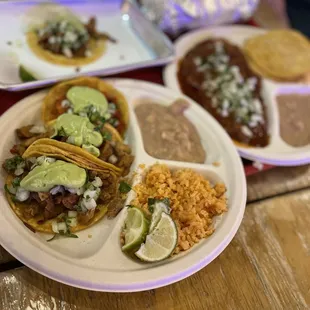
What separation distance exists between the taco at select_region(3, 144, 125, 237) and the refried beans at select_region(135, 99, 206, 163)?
1.51 feet

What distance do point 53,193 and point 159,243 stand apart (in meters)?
0.50

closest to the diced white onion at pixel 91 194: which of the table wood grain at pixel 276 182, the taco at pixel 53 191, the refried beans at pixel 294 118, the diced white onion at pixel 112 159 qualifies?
the taco at pixel 53 191

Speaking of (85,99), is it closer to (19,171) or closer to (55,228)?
(19,171)

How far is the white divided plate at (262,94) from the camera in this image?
2.40 meters

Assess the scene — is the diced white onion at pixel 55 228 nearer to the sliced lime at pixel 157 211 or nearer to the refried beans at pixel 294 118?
the sliced lime at pixel 157 211

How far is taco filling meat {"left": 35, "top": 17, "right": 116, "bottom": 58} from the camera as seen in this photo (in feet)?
8.77

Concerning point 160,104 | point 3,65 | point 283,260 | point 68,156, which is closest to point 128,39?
point 160,104

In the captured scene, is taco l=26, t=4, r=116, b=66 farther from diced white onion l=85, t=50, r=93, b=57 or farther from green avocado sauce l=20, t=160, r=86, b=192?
green avocado sauce l=20, t=160, r=86, b=192

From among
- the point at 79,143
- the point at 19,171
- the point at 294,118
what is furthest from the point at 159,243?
the point at 294,118

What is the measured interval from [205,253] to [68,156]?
2.37ft

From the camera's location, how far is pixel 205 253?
177cm

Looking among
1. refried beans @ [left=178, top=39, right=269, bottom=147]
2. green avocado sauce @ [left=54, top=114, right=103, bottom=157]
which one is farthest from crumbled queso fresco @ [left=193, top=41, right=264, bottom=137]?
green avocado sauce @ [left=54, top=114, right=103, bottom=157]

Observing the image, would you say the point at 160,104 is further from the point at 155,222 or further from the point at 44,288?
the point at 44,288

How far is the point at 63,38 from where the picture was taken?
271 cm
